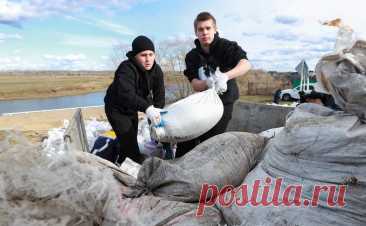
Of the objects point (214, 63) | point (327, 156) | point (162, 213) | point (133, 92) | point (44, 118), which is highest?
point (214, 63)

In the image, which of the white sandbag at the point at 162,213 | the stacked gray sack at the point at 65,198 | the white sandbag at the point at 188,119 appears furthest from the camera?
the white sandbag at the point at 188,119

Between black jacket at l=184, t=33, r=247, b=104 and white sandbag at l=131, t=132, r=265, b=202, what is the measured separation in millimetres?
776

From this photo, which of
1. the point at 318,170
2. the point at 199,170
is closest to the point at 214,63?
the point at 199,170

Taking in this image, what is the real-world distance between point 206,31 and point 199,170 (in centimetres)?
114

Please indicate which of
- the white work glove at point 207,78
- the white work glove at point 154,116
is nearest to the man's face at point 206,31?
the white work glove at point 207,78

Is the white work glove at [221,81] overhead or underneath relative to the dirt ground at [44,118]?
overhead

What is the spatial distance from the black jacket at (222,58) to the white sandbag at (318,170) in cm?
103

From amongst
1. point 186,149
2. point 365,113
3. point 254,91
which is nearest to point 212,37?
point 186,149

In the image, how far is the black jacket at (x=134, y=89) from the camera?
268 centimetres

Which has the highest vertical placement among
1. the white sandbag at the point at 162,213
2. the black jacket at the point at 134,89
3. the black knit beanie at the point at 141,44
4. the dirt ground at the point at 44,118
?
the black knit beanie at the point at 141,44

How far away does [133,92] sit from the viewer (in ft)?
8.91

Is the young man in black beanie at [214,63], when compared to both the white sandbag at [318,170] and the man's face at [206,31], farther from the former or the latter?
the white sandbag at [318,170]

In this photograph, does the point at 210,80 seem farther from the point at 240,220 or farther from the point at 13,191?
the point at 13,191

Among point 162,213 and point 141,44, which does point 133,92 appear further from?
point 162,213
